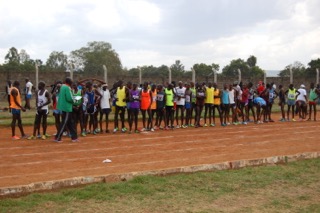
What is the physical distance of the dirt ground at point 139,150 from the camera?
30.5 feet

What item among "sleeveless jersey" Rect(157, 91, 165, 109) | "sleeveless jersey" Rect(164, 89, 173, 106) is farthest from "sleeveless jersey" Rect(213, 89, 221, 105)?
"sleeveless jersey" Rect(157, 91, 165, 109)

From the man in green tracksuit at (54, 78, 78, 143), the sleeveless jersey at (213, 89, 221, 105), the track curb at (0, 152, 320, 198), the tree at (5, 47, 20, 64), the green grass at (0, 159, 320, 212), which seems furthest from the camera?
the tree at (5, 47, 20, 64)

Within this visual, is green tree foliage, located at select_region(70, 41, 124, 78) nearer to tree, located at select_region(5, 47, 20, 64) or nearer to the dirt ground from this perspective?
tree, located at select_region(5, 47, 20, 64)

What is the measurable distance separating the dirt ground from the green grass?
117 cm

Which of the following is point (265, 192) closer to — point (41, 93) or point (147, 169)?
point (147, 169)

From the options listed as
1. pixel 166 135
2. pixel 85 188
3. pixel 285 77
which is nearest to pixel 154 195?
pixel 85 188

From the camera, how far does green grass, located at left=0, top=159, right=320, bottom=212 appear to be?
21.8 ft

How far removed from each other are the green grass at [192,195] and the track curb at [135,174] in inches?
10.5

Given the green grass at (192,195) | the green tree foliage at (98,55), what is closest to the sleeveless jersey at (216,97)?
the green grass at (192,195)

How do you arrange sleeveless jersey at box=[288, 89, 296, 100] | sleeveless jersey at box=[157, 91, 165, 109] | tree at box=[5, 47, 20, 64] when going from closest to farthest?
sleeveless jersey at box=[157, 91, 165, 109] → sleeveless jersey at box=[288, 89, 296, 100] → tree at box=[5, 47, 20, 64]

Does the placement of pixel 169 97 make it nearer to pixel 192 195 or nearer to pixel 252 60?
pixel 192 195

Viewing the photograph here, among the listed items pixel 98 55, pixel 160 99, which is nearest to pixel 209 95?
pixel 160 99

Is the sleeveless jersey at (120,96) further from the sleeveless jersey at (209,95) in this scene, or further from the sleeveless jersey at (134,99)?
the sleeveless jersey at (209,95)

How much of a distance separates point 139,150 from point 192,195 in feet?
15.5
